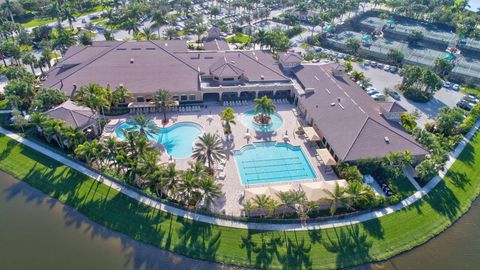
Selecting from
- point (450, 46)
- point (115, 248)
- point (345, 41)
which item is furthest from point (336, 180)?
point (450, 46)

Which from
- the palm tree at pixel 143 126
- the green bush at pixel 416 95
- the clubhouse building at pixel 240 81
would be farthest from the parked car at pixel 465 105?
the palm tree at pixel 143 126

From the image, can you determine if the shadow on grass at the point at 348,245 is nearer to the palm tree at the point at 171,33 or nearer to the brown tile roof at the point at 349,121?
the brown tile roof at the point at 349,121

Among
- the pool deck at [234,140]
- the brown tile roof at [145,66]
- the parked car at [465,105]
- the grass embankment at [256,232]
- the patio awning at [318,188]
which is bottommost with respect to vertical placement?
the grass embankment at [256,232]

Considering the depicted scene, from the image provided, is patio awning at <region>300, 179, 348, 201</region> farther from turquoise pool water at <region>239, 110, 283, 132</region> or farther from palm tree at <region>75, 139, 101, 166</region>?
palm tree at <region>75, 139, 101, 166</region>

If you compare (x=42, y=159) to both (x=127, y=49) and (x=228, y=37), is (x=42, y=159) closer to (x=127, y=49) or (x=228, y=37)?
(x=127, y=49)

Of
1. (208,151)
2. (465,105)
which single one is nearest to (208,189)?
(208,151)
